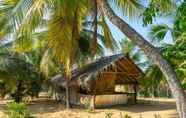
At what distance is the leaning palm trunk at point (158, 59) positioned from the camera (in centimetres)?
623

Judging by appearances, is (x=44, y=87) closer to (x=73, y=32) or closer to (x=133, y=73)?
(x=133, y=73)

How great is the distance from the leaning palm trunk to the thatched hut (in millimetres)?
12178

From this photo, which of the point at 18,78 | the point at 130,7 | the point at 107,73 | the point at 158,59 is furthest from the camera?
the point at 18,78

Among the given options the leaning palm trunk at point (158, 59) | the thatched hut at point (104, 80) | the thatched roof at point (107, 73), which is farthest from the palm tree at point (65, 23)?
the thatched hut at point (104, 80)

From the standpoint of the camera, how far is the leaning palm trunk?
6227 millimetres

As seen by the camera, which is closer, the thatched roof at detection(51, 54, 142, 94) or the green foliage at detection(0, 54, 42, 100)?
the thatched roof at detection(51, 54, 142, 94)

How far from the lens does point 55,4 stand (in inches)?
316

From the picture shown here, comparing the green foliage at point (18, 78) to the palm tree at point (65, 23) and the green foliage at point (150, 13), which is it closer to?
the palm tree at point (65, 23)

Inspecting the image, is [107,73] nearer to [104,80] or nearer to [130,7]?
[104,80]

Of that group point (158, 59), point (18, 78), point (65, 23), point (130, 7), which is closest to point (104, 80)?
point (18, 78)

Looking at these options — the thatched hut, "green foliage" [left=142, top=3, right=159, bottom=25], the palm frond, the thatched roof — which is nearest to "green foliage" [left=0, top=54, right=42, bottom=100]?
the thatched hut

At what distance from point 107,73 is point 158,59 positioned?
1394cm

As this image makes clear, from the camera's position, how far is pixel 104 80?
2123 centimetres

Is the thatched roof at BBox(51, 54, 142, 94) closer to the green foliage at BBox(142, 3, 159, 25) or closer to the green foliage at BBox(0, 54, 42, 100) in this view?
the green foliage at BBox(0, 54, 42, 100)
